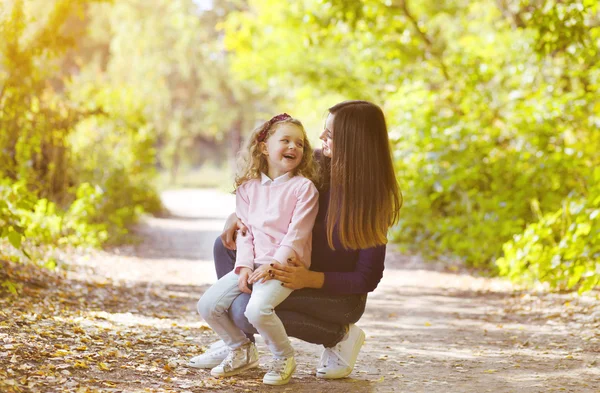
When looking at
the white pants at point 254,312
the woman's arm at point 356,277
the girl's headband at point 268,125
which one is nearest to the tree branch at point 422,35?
the girl's headband at point 268,125

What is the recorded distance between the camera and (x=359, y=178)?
415cm

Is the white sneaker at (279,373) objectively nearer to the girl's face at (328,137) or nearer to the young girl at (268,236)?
the young girl at (268,236)

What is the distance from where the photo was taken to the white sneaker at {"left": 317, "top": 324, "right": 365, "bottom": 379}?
4.30 m

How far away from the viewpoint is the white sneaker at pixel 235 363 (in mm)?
4270

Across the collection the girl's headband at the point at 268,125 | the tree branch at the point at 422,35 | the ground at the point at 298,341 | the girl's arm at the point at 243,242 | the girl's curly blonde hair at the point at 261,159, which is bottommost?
the ground at the point at 298,341

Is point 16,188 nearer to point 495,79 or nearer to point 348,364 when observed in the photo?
point 348,364

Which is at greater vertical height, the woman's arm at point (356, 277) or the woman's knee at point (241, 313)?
the woman's arm at point (356, 277)

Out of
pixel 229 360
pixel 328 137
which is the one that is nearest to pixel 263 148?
pixel 328 137

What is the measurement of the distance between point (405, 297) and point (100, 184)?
5.68m

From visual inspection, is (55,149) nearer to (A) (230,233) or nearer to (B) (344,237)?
(A) (230,233)

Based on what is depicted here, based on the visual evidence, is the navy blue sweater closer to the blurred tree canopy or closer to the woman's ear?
the woman's ear

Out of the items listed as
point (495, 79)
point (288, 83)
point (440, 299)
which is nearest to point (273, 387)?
point (440, 299)

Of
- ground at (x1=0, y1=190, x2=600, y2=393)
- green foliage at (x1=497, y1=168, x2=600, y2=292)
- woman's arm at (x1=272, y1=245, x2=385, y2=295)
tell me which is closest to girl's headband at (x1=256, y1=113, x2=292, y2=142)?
woman's arm at (x1=272, y1=245, x2=385, y2=295)

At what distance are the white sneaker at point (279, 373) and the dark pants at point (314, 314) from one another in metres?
0.15
